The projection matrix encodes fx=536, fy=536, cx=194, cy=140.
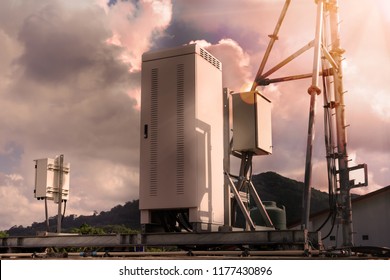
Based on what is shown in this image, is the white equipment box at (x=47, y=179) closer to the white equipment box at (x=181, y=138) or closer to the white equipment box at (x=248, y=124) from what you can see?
the white equipment box at (x=181, y=138)

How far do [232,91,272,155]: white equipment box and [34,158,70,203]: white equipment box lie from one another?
5.22m

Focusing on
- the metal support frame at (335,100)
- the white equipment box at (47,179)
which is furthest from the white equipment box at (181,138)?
the metal support frame at (335,100)

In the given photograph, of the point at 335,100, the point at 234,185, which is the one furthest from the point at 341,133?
the point at 234,185

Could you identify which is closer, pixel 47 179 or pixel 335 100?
pixel 47 179

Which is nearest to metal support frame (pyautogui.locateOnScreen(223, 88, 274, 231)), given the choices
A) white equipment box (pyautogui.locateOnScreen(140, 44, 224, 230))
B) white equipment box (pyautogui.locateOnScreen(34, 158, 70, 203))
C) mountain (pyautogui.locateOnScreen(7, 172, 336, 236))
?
white equipment box (pyautogui.locateOnScreen(140, 44, 224, 230))

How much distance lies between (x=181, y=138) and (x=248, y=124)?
8.41 feet

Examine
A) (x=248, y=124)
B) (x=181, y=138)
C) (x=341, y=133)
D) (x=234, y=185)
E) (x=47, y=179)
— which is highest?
(x=341, y=133)

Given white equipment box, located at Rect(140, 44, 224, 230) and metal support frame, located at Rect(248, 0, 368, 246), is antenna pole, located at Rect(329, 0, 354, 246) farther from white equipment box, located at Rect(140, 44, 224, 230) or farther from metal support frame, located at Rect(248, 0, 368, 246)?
white equipment box, located at Rect(140, 44, 224, 230)

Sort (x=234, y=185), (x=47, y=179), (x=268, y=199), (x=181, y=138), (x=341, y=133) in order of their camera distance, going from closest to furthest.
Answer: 1. (x=181, y=138)
2. (x=234, y=185)
3. (x=47, y=179)
4. (x=341, y=133)
5. (x=268, y=199)

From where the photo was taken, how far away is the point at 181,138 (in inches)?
533

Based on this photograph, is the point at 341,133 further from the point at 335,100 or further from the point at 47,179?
the point at 47,179

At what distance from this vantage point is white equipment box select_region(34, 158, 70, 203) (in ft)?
49.9

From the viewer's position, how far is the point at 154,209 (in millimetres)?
13750

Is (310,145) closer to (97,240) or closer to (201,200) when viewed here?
Result: (201,200)
